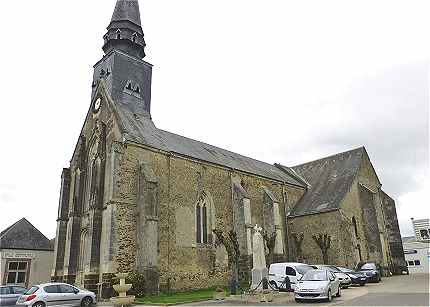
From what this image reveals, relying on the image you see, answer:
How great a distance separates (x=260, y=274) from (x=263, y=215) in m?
11.8

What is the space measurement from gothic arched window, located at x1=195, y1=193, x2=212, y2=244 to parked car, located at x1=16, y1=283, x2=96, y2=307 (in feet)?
28.3

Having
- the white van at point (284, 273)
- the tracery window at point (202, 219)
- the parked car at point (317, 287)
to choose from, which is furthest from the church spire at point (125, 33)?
the parked car at point (317, 287)

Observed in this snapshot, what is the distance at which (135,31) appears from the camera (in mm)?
29438

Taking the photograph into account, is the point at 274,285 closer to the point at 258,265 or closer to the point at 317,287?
the point at 258,265

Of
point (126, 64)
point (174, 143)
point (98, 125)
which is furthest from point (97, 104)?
point (174, 143)

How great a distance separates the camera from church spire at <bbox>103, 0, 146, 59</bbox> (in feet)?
93.3

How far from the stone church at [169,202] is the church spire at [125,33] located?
0.29 ft

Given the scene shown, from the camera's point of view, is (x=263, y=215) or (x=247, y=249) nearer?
(x=247, y=249)

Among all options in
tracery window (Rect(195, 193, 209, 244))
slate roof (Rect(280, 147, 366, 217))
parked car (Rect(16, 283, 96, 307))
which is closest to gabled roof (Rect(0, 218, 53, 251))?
parked car (Rect(16, 283, 96, 307))

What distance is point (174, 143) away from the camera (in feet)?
87.5

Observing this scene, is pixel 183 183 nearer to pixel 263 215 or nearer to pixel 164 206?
pixel 164 206

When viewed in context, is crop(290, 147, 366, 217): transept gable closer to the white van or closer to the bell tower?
the white van

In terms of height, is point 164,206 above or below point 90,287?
above

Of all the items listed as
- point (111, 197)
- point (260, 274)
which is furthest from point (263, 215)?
point (111, 197)
